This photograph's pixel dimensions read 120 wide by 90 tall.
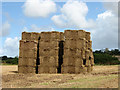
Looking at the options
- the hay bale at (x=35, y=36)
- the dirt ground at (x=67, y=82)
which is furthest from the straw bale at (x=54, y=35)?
the dirt ground at (x=67, y=82)

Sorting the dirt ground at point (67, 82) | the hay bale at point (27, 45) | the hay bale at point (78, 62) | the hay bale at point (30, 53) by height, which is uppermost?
the hay bale at point (27, 45)

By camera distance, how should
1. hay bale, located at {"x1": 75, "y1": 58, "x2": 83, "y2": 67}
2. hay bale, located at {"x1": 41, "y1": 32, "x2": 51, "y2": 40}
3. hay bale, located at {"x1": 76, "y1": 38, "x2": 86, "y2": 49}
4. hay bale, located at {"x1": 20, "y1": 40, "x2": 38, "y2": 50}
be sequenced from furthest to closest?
1. hay bale, located at {"x1": 20, "y1": 40, "x2": 38, "y2": 50}
2. hay bale, located at {"x1": 41, "y1": 32, "x2": 51, "y2": 40}
3. hay bale, located at {"x1": 76, "y1": 38, "x2": 86, "y2": 49}
4. hay bale, located at {"x1": 75, "y1": 58, "x2": 83, "y2": 67}

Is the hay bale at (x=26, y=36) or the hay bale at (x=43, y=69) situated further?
the hay bale at (x=26, y=36)

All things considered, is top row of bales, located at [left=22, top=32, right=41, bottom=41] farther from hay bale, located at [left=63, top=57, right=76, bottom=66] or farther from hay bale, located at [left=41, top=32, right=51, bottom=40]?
hay bale, located at [left=63, top=57, right=76, bottom=66]

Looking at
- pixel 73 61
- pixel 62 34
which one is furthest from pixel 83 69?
pixel 62 34

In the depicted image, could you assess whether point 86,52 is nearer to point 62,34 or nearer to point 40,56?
point 62,34

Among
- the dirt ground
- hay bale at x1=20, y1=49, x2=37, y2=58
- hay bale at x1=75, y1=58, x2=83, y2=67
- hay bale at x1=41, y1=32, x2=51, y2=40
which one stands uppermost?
hay bale at x1=41, y1=32, x2=51, y2=40

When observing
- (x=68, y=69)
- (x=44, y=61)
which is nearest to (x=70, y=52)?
(x=68, y=69)

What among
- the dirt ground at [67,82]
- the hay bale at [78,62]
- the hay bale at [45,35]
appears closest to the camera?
the dirt ground at [67,82]

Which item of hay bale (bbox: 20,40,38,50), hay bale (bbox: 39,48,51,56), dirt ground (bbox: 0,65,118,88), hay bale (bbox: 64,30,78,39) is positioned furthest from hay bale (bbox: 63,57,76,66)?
hay bale (bbox: 20,40,38,50)

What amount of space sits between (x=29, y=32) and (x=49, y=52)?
3310mm

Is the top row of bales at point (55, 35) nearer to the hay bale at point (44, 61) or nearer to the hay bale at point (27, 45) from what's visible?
the hay bale at point (27, 45)

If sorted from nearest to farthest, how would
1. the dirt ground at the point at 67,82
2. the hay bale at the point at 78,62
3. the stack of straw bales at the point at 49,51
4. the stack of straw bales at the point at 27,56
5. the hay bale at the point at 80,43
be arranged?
the dirt ground at the point at 67,82, the hay bale at the point at 78,62, the hay bale at the point at 80,43, the stack of straw bales at the point at 49,51, the stack of straw bales at the point at 27,56

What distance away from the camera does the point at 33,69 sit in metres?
18.2
